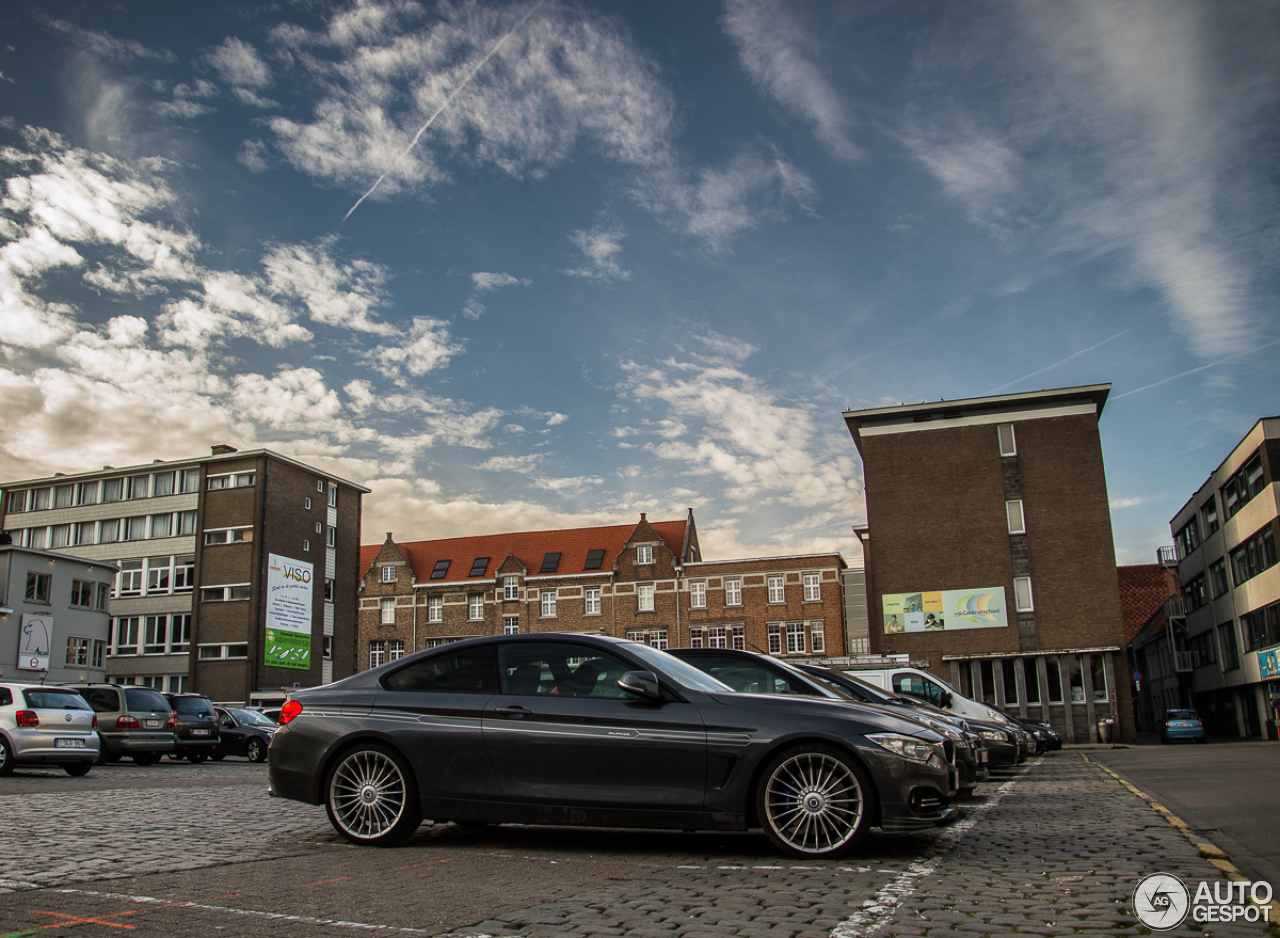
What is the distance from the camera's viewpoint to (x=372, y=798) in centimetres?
699

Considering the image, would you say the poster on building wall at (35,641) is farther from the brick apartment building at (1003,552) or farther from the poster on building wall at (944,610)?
the poster on building wall at (944,610)

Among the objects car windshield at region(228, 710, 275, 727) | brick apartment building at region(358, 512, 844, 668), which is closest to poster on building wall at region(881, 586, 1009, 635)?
brick apartment building at region(358, 512, 844, 668)

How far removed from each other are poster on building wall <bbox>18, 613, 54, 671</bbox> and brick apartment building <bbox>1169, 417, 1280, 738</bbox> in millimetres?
49509

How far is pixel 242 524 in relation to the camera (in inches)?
2210

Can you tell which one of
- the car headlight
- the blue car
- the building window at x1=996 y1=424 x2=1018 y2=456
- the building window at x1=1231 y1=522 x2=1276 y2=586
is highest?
the building window at x1=996 y1=424 x2=1018 y2=456

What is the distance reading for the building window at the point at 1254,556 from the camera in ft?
131

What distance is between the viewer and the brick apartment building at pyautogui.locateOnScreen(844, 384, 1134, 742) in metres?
46.8

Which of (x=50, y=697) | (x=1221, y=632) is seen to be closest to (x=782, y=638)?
(x=1221, y=632)

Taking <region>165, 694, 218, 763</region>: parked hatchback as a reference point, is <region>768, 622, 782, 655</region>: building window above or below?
above

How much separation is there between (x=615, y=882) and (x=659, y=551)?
198 feet

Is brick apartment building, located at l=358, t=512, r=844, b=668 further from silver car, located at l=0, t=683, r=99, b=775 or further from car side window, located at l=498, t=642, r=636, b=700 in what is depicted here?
car side window, located at l=498, t=642, r=636, b=700

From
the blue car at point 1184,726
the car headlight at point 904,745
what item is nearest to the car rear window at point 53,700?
the car headlight at point 904,745

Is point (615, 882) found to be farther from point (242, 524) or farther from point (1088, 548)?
point (242, 524)

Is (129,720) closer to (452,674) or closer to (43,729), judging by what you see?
(43,729)
